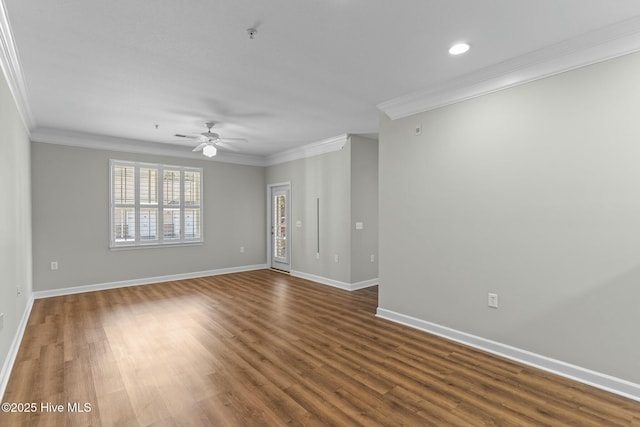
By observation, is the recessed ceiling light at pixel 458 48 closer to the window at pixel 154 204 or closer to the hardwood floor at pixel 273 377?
the hardwood floor at pixel 273 377

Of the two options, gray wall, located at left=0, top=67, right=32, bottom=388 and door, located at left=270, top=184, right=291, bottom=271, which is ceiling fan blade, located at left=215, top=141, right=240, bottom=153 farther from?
gray wall, located at left=0, top=67, right=32, bottom=388

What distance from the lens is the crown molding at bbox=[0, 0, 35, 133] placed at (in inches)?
85.7

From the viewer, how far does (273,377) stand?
2547mm

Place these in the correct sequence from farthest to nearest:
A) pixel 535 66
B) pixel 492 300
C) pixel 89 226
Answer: pixel 89 226, pixel 492 300, pixel 535 66

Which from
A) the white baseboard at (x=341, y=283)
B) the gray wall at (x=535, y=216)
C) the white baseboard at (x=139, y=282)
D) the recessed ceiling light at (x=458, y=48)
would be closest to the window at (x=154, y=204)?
the white baseboard at (x=139, y=282)

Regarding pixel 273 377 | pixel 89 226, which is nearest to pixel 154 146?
pixel 89 226

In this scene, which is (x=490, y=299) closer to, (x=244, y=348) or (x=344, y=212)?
(x=244, y=348)

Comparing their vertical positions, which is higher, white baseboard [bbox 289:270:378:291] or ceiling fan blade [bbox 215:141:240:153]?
ceiling fan blade [bbox 215:141:240:153]

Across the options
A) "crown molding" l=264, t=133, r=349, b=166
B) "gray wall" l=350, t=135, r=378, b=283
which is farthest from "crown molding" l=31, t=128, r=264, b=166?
"gray wall" l=350, t=135, r=378, b=283

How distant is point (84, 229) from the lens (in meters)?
5.34

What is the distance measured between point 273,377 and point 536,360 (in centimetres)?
225

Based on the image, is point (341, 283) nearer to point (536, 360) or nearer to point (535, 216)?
point (536, 360)

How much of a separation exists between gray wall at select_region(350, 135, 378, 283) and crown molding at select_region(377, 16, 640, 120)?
75.6 inches

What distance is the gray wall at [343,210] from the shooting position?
217 inches
